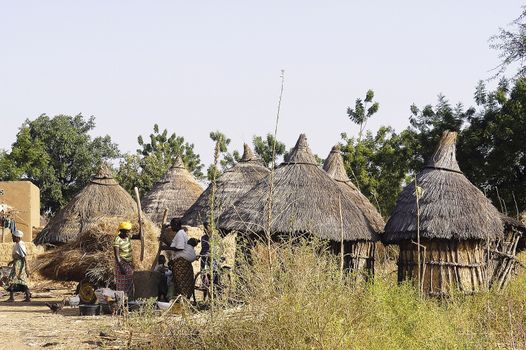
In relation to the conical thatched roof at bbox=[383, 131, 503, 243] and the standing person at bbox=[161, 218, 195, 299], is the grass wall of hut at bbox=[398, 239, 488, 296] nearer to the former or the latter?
the conical thatched roof at bbox=[383, 131, 503, 243]

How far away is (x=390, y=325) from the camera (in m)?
7.50

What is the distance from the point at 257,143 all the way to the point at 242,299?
2446 centimetres

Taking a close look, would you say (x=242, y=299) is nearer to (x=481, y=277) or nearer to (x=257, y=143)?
(x=481, y=277)

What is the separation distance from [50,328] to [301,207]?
14.4 ft

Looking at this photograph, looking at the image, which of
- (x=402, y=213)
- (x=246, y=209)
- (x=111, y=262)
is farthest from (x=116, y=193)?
(x=402, y=213)

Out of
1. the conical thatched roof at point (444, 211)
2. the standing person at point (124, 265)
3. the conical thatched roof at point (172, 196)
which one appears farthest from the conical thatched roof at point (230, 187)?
the standing person at point (124, 265)

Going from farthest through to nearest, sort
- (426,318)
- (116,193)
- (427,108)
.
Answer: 1. (427,108)
2. (116,193)
3. (426,318)

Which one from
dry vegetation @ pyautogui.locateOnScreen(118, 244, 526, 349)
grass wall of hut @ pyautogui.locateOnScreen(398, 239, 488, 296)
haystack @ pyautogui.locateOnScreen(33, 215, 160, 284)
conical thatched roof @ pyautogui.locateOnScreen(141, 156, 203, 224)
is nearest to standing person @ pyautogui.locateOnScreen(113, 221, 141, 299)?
haystack @ pyautogui.locateOnScreen(33, 215, 160, 284)

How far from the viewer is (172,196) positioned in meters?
20.7

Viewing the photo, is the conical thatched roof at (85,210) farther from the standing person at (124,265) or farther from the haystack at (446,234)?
the haystack at (446,234)

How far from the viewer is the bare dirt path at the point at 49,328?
7.84m

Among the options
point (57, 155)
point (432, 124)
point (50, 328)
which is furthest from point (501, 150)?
point (57, 155)

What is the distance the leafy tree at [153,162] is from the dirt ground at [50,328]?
65.8 ft

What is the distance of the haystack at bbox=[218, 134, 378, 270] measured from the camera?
38.7 feet
